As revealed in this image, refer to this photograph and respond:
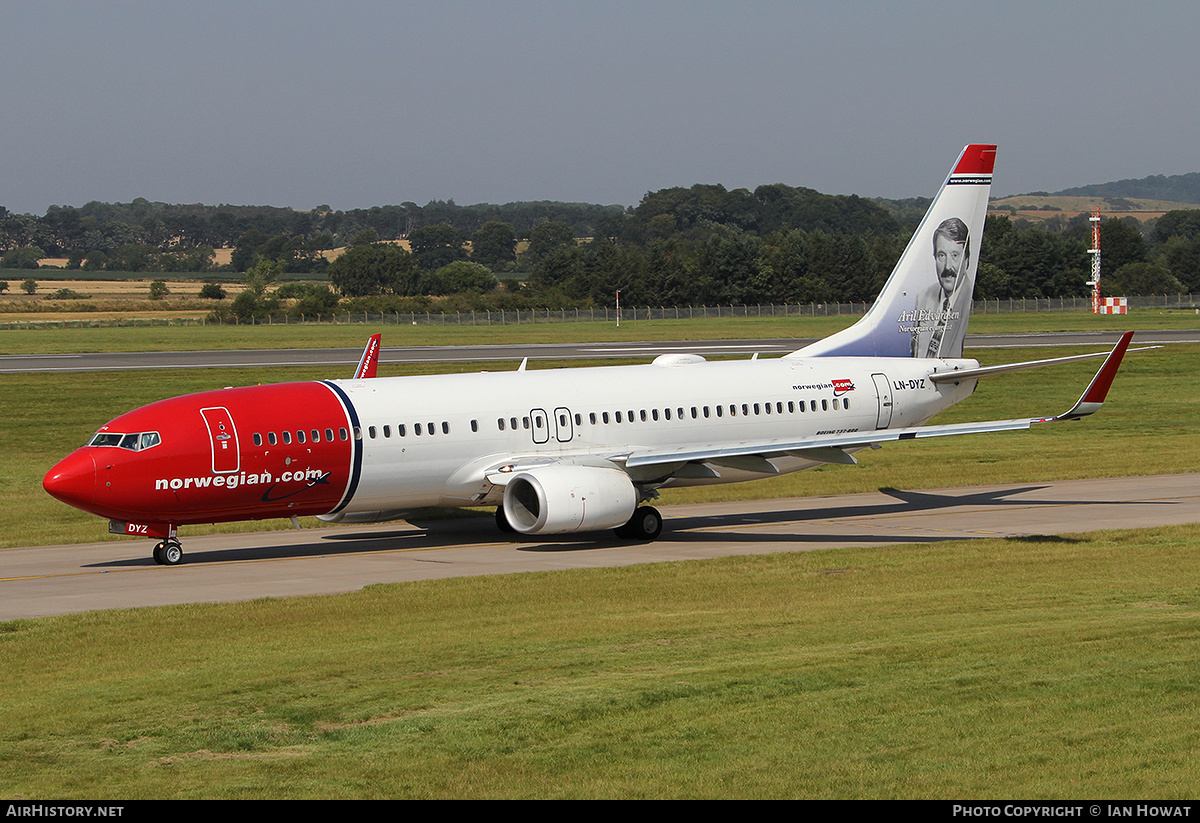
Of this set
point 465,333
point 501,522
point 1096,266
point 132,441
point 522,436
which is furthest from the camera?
point 1096,266

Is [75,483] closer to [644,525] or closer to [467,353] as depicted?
[644,525]

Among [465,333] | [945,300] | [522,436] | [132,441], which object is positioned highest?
[945,300]

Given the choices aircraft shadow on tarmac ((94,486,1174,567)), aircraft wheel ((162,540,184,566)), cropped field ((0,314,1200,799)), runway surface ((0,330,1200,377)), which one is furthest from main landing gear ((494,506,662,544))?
runway surface ((0,330,1200,377))

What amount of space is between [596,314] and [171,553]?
127986mm

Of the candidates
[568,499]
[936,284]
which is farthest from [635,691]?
[936,284]

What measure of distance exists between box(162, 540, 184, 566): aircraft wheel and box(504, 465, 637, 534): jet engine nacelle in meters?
7.06

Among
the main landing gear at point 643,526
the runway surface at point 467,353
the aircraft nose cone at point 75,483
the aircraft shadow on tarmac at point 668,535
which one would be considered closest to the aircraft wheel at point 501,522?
the aircraft shadow on tarmac at point 668,535

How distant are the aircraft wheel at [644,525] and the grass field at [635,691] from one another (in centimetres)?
662

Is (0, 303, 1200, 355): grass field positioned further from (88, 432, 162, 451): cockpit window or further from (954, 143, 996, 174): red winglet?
(88, 432, 162, 451): cockpit window

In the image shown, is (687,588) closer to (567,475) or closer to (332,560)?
(567,475)

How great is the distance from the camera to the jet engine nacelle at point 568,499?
3034 cm

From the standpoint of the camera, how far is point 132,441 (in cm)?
2884

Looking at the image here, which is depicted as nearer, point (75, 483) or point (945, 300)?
point (75, 483)

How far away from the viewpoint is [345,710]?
52.6 feet
